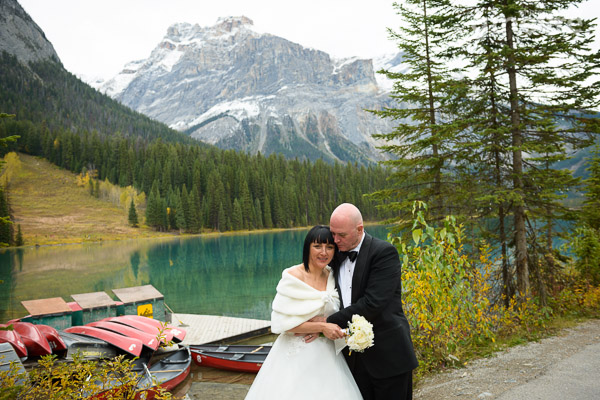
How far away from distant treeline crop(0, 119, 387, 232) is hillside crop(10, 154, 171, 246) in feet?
17.5

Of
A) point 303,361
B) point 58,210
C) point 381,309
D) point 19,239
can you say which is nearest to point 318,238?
point 381,309

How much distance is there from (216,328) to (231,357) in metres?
3.87

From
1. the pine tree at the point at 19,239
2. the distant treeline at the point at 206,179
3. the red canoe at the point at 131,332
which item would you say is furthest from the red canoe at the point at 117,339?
the distant treeline at the point at 206,179

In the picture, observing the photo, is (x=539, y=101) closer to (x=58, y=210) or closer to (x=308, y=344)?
(x=308, y=344)

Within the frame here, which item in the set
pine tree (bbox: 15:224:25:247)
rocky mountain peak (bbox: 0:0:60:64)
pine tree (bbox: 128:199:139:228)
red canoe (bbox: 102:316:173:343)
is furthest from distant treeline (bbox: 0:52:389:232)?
red canoe (bbox: 102:316:173:343)

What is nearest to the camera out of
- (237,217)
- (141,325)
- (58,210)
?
(141,325)

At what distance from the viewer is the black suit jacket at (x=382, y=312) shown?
275cm

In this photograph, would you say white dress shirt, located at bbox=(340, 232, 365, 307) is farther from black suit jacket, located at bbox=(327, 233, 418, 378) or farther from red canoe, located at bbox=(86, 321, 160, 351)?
red canoe, located at bbox=(86, 321, 160, 351)

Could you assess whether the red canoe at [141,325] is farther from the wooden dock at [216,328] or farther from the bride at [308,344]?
the bride at [308,344]

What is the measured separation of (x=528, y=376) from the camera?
4344 millimetres

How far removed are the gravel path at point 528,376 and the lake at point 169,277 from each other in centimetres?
1334

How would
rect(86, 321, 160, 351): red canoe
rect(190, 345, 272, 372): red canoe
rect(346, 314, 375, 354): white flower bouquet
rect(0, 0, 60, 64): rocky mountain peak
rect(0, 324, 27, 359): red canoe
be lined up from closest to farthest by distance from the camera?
rect(346, 314, 375, 354): white flower bouquet, rect(0, 324, 27, 359): red canoe, rect(86, 321, 160, 351): red canoe, rect(190, 345, 272, 372): red canoe, rect(0, 0, 60, 64): rocky mountain peak

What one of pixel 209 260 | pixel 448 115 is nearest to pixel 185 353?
pixel 448 115

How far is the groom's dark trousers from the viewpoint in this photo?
2.76 meters
